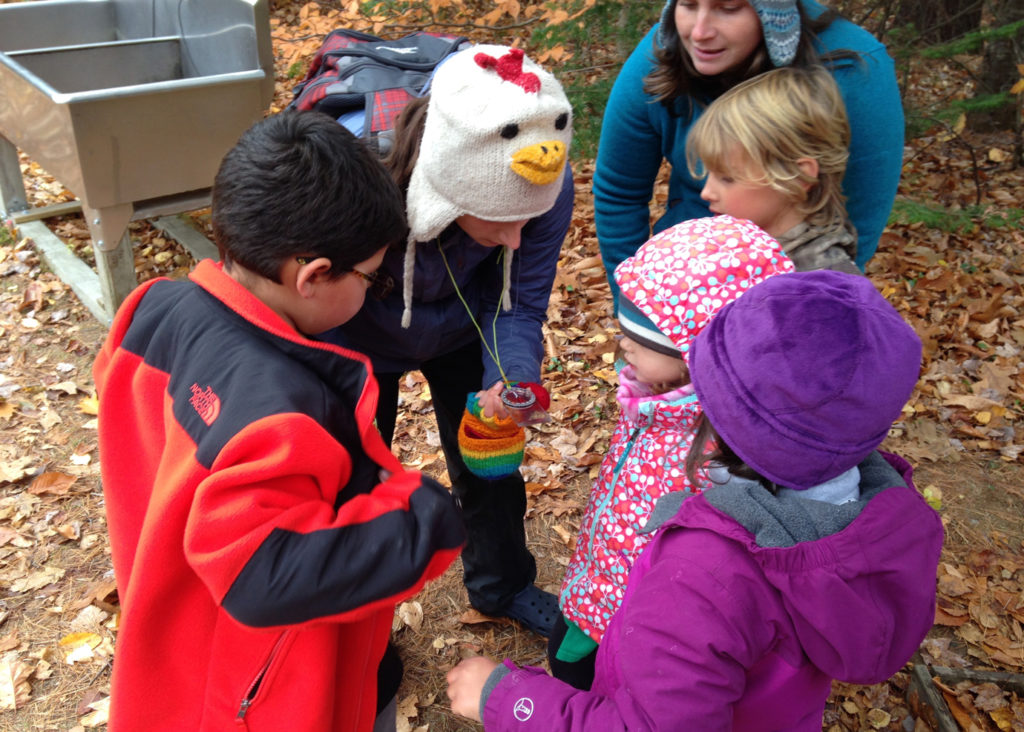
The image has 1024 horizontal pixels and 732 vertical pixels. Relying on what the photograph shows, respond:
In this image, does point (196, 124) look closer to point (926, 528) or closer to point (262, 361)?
point (262, 361)

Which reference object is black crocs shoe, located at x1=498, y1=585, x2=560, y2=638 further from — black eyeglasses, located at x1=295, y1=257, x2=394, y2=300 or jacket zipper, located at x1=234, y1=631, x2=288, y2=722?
jacket zipper, located at x1=234, y1=631, x2=288, y2=722

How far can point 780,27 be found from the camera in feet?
7.15

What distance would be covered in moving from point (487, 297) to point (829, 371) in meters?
1.34

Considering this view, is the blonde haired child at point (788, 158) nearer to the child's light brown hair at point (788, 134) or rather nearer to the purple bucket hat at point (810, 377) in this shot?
the child's light brown hair at point (788, 134)

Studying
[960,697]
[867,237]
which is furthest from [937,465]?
[867,237]

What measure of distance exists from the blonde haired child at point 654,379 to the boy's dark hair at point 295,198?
0.64 m

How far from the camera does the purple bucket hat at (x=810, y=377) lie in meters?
1.27

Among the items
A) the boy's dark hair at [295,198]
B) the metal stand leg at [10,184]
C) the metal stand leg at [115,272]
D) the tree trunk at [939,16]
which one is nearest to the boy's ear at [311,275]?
the boy's dark hair at [295,198]

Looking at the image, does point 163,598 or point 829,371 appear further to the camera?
point 163,598

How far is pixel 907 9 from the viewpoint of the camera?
7414 mm

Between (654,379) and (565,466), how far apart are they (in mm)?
2287

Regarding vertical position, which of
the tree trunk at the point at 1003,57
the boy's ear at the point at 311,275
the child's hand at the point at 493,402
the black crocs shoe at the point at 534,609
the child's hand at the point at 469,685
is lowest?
the black crocs shoe at the point at 534,609

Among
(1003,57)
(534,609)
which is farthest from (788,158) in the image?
(1003,57)

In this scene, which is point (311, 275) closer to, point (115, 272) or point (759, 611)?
point (759, 611)
